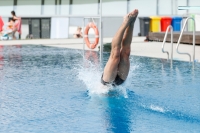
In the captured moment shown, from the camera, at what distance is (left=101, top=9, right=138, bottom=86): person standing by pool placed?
6.49 m

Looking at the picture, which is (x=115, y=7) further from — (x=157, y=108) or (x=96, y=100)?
(x=157, y=108)

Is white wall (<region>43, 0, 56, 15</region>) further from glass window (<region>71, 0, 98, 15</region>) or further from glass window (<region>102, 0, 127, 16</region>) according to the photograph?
glass window (<region>102, 0, 127, 16</region>)

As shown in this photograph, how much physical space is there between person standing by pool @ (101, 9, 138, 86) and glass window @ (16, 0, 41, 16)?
2225 centimetres

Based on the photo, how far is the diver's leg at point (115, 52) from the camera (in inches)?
255

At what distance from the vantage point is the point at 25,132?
493 cm

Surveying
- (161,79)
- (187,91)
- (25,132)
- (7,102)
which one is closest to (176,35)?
(161,79)

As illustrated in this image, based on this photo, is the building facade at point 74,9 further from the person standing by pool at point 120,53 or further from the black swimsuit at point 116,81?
the person standing by pool at point 120,53

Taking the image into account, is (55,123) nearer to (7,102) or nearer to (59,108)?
(59,108)

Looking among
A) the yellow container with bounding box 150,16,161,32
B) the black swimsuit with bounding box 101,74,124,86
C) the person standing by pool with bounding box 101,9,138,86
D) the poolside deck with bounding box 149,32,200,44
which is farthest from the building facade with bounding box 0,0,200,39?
the person standing by pool with bounding box 101,9,138,86

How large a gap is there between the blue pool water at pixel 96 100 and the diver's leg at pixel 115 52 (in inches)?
12.6

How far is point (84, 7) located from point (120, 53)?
2218 cm

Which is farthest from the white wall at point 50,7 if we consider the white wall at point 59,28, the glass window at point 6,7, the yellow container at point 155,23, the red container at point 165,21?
the red container at point 165,21

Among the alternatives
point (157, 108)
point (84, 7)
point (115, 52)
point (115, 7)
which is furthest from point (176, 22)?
point (157, 108)

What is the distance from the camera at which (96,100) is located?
21.8ft
